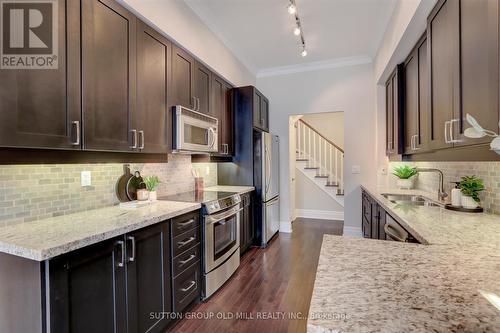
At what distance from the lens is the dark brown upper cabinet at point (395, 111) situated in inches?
115

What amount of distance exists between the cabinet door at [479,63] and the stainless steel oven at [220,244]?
199 centimetres

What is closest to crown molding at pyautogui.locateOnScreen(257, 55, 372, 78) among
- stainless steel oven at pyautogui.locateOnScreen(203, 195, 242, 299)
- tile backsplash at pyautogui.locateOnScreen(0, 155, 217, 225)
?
stainless steel oven at pyautogui.locateOnScreen(203, 195, 242, 299)

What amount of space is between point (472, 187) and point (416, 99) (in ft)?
3.25

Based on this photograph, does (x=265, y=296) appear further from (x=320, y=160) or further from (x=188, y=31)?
(x=320, y=160)

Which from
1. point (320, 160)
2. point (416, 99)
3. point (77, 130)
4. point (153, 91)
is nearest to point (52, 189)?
point (77, 130)

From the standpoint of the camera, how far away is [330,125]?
649cm

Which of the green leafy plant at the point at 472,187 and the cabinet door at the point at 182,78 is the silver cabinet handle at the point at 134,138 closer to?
the cabinet door at the point at 182,78

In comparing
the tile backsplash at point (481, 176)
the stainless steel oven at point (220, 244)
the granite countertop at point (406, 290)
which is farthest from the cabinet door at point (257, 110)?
the granite countertop at point (406, 290)

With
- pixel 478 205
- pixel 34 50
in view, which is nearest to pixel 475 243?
pixel 478 205

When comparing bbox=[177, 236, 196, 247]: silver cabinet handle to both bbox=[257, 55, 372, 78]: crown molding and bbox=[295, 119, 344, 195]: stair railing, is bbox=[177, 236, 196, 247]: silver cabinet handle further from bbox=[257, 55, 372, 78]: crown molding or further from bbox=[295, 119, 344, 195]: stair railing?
bbox=[295, 119, 344, 195]: stair railing

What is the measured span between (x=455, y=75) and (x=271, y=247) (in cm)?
310

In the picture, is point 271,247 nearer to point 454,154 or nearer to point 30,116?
point 454,154

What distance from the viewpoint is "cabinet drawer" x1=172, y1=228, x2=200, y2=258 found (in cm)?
192

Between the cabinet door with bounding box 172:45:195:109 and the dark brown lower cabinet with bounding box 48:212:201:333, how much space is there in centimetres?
124
